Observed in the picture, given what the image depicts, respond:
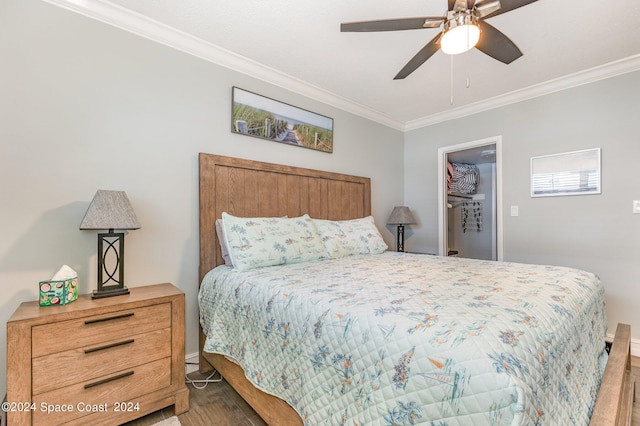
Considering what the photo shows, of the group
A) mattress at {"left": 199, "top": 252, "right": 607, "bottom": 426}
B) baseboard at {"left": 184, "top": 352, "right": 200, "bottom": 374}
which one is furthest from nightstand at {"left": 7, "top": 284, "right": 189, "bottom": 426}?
baseboard at {"left": 184, "top": 352, "right": 200, "bottom": 374}

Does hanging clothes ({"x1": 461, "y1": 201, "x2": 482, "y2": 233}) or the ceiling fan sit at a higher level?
the ceiling fan

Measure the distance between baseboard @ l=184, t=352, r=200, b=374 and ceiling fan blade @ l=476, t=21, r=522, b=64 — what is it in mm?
2777

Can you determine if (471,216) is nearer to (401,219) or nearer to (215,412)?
(401,219)

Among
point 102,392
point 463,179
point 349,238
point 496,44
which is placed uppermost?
point 496,44

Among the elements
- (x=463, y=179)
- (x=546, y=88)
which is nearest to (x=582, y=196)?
(x=546, y=88)

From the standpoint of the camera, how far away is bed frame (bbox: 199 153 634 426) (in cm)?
131

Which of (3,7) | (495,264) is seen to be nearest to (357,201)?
(495,264)

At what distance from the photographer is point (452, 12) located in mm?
1504

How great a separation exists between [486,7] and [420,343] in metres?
1.54

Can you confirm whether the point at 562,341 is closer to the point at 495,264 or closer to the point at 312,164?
the point at 495,264

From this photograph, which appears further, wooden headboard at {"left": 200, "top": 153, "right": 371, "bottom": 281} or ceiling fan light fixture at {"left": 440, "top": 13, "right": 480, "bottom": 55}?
wooden headboard at {"left": 200, "top": 153, "right": 371, "bottom": 281}

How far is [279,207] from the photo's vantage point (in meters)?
2.70

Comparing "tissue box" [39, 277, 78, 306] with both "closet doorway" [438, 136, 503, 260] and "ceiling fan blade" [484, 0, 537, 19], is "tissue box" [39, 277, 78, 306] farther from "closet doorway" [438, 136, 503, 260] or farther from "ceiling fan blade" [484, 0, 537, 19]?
"closet doorway" [438, 136, 503, 260]

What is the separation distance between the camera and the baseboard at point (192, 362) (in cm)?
216
